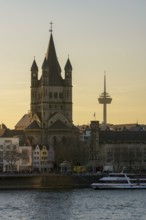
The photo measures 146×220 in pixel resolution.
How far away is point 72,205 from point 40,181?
40.5 metres

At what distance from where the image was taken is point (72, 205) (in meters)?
112

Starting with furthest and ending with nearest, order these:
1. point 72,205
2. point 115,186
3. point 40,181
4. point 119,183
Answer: point 40,181 < point 119,183 < point 115,186 < point 72,205

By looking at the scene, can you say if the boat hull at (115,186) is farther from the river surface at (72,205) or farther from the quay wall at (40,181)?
the river surface at (72,205)

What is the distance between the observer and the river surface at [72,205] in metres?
99.9

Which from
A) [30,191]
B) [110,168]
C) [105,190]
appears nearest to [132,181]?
[105,190]

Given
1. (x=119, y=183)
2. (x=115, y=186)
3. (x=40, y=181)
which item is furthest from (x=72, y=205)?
(x=40, y=181)

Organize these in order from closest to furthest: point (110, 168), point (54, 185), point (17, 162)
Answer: point (54, 185) → point (110, 168) → point (17, 162)

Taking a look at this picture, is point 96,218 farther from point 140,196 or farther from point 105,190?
point 105,190

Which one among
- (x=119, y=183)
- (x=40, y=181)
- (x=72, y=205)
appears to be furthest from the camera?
(x=40, y=181)

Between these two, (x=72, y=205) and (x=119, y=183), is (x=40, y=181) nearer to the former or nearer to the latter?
(x=119, y=183)

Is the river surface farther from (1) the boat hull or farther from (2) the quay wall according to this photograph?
(2) the quay wall

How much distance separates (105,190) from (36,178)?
1250 cm

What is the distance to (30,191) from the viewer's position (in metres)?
141

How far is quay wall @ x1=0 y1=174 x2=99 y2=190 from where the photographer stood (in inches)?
5950
